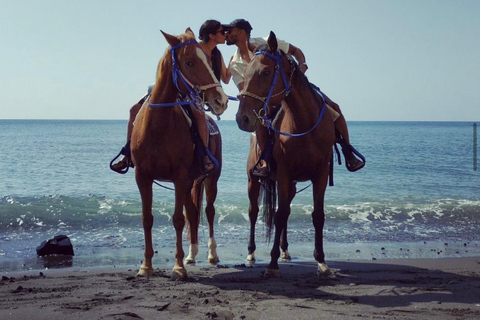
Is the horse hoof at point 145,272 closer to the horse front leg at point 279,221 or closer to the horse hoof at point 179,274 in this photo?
the horse hoof at point 179,274

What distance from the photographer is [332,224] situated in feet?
44.9

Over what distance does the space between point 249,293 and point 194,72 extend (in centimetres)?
239

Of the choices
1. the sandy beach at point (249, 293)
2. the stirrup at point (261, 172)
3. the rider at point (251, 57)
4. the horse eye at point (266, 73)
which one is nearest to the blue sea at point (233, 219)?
the sandy beach at point (249, 293)

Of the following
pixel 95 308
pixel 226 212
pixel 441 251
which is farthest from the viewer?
pixel 226 212

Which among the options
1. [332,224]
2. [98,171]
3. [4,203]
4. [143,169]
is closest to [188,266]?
[143,169]

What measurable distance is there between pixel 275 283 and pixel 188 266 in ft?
6.05

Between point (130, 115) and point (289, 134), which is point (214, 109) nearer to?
point (289, 134)

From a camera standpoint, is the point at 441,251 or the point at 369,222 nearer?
the point at 441,251

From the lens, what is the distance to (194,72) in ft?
22.3

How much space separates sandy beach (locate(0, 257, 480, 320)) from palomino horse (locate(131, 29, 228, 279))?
2.33 ft

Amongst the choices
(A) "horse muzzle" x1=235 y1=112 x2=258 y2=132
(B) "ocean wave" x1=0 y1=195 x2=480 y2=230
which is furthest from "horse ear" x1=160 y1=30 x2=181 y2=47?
(B) "ocean wave" x1=0 y1=195 x2=480 y2=230

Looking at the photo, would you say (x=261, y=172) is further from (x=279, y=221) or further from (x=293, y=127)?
(x=293, y=127)

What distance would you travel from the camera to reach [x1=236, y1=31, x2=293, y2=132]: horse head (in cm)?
668

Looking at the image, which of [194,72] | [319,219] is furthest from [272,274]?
[194,72]
